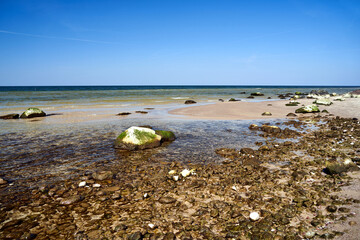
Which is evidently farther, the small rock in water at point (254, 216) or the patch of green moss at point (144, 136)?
the patch of green moss at point (144, 136)

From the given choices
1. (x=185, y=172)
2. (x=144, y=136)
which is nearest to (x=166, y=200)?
(x=185, y=172)

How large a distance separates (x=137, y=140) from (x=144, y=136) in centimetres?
39

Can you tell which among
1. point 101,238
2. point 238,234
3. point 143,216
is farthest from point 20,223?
point 238,234

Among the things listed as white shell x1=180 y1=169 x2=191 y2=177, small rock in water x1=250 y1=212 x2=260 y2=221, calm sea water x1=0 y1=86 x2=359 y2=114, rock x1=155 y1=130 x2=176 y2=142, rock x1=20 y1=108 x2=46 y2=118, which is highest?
calm sea water x1=0 y1=86 x2=359 y2=114

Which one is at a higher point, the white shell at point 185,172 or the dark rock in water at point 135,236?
the white shell at point 185,172

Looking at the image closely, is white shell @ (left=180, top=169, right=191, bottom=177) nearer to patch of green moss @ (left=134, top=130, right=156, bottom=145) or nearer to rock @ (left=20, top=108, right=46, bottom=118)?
patch of green moss @ (left=134, top=130, right=156, bottom=145)

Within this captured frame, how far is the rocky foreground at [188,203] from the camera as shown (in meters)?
3.84

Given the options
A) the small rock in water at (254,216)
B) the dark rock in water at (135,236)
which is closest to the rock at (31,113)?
the dark rock in water at (135,236)

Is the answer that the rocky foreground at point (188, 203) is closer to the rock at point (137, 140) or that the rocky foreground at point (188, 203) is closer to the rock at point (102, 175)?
the rock at point (102, 175)

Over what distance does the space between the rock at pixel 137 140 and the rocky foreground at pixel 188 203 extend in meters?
1.86

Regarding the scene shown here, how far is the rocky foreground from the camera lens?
3.84 meters

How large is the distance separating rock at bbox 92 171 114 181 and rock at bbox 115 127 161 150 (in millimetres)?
2745

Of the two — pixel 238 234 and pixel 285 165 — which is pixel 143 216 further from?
pixel 285 165

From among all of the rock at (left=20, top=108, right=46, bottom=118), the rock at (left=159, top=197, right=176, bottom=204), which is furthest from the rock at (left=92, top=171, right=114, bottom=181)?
the rock at (left=20, top=108, right=46, bottom=118)
